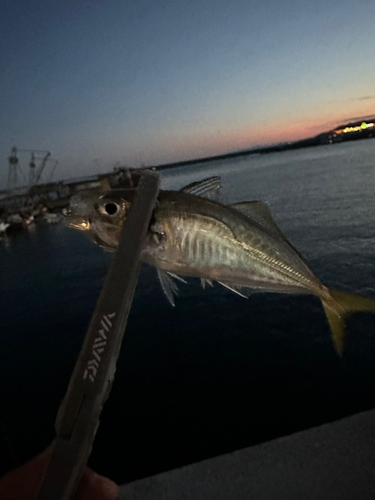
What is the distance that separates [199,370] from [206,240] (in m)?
13.1

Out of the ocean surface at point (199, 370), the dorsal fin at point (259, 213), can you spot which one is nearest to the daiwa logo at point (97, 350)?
the dorsal fin at point (259, 213)

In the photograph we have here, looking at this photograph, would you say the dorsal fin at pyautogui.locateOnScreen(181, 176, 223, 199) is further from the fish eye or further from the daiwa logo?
the daiwa logo

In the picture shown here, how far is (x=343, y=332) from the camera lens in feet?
5.27

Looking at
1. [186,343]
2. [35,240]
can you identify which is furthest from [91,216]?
[35,240]

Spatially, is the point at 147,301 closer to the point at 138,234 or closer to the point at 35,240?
the point at 138,234

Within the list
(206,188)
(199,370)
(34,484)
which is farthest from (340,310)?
(199,370)

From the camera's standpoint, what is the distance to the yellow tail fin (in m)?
1.45

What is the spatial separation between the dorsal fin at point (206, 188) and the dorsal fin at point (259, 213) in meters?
0.14

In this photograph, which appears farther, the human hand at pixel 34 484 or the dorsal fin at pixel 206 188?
the human hand at pixel 34 484

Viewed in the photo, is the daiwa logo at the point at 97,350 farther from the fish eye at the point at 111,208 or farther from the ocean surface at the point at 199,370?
the ocean surface at the point at 199,370

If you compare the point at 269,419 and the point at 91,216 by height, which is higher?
the point at 91,216

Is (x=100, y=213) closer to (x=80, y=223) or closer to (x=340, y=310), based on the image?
(x=80, y=223)

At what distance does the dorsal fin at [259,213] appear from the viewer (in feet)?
5.19

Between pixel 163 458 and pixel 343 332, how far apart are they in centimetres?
1063
